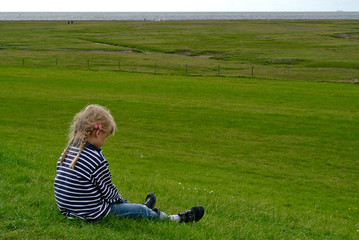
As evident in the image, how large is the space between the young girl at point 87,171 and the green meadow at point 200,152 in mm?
221

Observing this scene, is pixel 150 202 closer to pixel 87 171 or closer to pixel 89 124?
pixel 87 171

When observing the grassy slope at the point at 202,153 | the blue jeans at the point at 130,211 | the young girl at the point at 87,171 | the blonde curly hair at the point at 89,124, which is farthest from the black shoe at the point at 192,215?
the blonde curly hair at the point at 89,124

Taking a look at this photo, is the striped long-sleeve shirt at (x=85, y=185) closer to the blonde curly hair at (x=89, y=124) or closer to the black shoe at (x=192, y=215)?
the blonde curly hair at (x=89, y=124)

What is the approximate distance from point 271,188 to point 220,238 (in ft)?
24.3

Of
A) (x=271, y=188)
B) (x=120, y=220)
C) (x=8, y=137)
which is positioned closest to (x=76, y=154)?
(x=120, y=220)

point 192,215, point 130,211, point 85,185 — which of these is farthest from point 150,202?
point 85,185

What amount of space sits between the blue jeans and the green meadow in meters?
0.13

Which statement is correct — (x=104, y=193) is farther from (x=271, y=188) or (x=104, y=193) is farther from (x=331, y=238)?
(x=271, y=188)

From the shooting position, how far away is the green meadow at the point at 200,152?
684 centimetres

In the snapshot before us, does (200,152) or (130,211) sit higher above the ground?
(130,211)

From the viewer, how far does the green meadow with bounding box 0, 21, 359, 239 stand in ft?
22.4

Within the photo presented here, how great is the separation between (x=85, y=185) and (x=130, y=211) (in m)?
0.84

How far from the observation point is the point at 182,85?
3609 centimetres

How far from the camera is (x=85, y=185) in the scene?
19.6 ft
